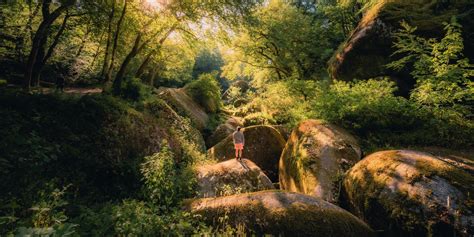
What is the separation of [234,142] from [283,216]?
6188 millimetres


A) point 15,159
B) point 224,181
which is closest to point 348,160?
point 224,181

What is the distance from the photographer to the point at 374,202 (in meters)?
4.91

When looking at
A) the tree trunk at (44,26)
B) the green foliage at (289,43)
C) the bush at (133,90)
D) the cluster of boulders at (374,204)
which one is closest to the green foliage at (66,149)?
the tree trunk at (44,26)

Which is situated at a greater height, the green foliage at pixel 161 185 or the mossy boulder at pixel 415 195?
the mossy boulder at pixel 415 195

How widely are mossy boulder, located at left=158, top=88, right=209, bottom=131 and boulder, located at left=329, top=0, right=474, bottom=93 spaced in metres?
9.89

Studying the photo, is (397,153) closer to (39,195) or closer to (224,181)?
(224,181)

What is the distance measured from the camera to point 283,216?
4.48 m

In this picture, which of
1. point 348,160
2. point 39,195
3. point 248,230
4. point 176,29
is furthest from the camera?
point 176,29

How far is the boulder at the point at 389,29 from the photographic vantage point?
1068 centimetres

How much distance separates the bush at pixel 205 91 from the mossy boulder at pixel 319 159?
1387 centimetres

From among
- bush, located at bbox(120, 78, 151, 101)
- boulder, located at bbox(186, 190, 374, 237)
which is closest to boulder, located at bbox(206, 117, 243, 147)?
bush, located at bbox(120, 78, 151, 101)

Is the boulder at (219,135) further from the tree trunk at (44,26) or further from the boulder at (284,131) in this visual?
the tree trunk at (44,26)

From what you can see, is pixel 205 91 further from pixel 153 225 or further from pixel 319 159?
pixel 153 225

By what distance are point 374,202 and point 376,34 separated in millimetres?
9795
